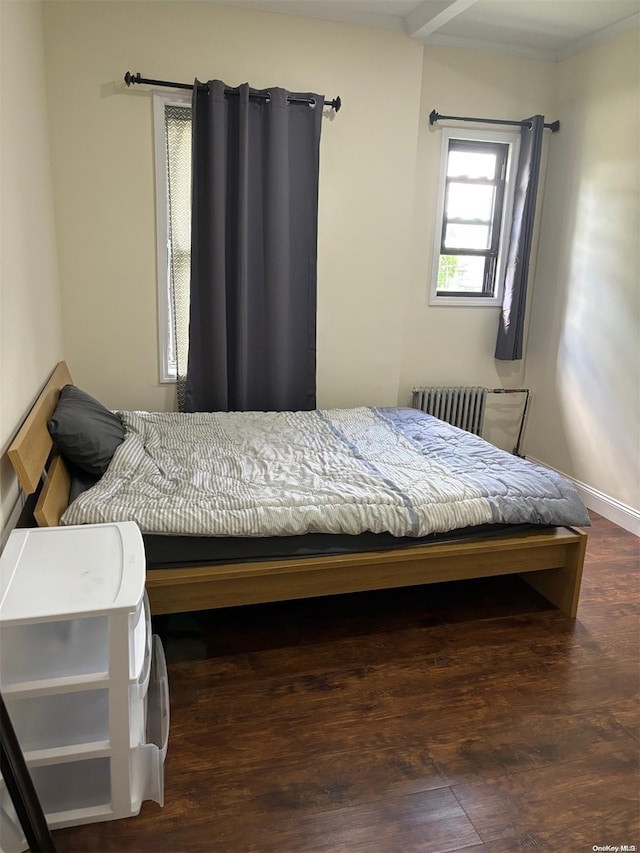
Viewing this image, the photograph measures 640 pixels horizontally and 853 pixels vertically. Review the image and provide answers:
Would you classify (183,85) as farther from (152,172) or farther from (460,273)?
(460,273)

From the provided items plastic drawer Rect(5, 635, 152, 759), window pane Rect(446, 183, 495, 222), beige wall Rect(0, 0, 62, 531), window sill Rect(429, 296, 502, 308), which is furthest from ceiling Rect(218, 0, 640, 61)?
plastic drawer Rect(5, 635, 152, 759)

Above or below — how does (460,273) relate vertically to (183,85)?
below

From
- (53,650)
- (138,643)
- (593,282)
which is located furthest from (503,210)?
(53,650)

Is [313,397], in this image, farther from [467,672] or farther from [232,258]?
[467,672]

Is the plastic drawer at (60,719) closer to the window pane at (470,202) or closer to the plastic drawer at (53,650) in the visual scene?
the plastic drawer at (53,650)

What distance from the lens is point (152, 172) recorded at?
337 centimetres

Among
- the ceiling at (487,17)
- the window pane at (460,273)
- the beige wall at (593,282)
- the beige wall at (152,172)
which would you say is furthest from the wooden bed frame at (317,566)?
the ceiling at (487,17)

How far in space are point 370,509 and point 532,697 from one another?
845 mm

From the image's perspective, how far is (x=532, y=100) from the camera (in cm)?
398

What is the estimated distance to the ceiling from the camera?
3.26 metres

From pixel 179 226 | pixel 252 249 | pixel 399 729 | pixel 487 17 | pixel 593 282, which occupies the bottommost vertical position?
pixel 399 729

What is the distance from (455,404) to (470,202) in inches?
54.3

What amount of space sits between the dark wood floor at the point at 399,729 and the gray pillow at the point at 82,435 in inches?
28.0

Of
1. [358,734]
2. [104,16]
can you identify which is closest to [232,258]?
[104,16]
